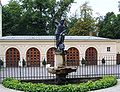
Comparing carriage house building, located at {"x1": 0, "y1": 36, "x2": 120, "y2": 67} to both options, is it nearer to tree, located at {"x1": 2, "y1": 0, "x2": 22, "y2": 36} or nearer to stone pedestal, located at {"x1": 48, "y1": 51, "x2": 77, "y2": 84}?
stone pedestal, located at {"x1": 48, "y1": 51, "x2": 77, "y2": 84}

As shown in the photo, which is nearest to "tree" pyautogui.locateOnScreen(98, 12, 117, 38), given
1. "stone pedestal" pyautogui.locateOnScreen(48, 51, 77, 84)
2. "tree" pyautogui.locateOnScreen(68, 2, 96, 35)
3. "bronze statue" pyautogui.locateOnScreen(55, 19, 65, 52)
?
"tree" pyautogui.locateOnScreen(68, 2, 96, 35)

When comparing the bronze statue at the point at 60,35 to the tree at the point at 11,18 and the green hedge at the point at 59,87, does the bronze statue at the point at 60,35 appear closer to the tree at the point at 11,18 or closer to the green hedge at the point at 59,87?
the green hedge at the point at 59,87

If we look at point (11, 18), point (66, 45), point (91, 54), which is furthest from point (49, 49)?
point (11, 18)

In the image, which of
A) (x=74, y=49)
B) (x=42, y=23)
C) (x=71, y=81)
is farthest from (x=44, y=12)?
(x=71, y=81)

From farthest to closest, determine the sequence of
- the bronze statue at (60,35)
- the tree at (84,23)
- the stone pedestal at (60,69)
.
Answer: the tree at (84,23) < the bronze statue at (60,35) < the stone pedestal at (60,69)

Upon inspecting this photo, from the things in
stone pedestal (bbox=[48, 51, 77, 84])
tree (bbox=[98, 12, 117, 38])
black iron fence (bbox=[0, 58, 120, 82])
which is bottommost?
black iron fence (bbox=[0, 58, 120, 82])

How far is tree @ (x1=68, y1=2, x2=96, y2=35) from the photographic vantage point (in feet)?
188

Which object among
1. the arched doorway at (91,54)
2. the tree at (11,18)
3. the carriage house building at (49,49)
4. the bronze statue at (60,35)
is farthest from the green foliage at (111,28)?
the bronze statue at (60,35)

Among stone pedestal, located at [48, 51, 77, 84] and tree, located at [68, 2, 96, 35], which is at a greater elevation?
tree, located at [68, 2, 96, 35]

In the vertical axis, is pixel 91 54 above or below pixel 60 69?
above

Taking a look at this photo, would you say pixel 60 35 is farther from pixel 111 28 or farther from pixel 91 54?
pixel 111 28

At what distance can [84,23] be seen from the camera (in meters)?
57.1

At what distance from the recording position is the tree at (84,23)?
188 ft

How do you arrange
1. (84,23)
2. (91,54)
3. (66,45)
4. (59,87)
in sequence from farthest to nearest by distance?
(84,23) < (91,54) < (66,45) < (59,87)
